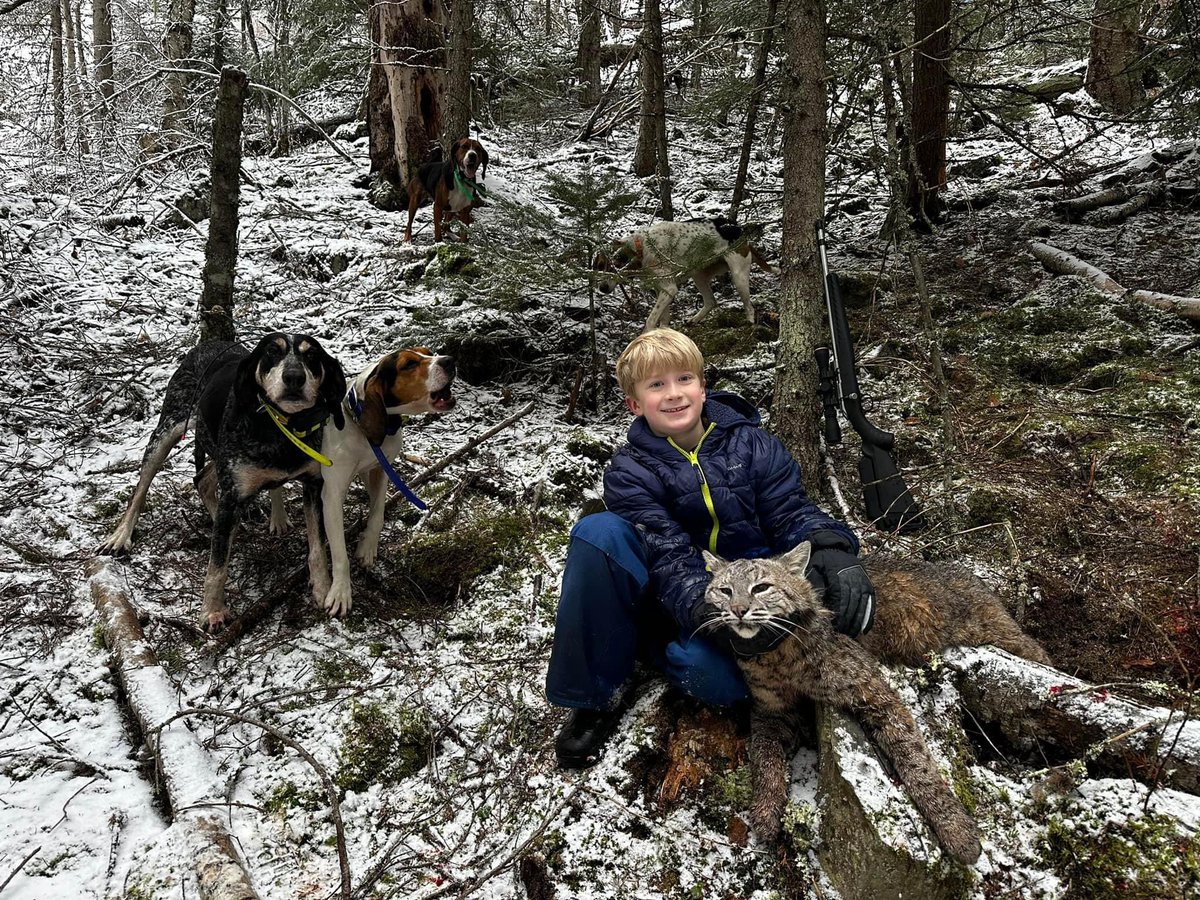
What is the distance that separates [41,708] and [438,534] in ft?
7.02

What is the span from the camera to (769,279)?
8555 mm

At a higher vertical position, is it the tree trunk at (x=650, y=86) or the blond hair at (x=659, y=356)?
the tree trunk at (x=650, y=86)

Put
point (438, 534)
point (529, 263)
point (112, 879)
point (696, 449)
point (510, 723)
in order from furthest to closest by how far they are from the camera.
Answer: point (529, 263) < point (438, 534) < point (510, 723) < point (696, 449) < point (112, 879)

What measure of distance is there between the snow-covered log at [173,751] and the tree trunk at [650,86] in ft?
19.7

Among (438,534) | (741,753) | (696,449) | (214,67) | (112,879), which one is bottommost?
(112,879)

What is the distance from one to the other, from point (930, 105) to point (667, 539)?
8.26 m

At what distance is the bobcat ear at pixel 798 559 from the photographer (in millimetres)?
2471

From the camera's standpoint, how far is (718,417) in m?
3.04

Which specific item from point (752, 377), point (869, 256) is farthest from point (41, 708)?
point (869, 256)

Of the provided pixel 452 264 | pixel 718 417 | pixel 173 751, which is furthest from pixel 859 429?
pixel 452 264

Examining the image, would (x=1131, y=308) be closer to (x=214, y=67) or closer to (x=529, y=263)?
(x=529, y=263)

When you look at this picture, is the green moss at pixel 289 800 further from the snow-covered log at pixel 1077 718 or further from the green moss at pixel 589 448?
the green moss at pixel 589 448

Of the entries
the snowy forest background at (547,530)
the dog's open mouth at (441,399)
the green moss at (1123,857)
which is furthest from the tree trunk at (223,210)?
the green moss at (1123,857)

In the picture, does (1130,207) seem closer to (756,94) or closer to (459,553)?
(756,94)
